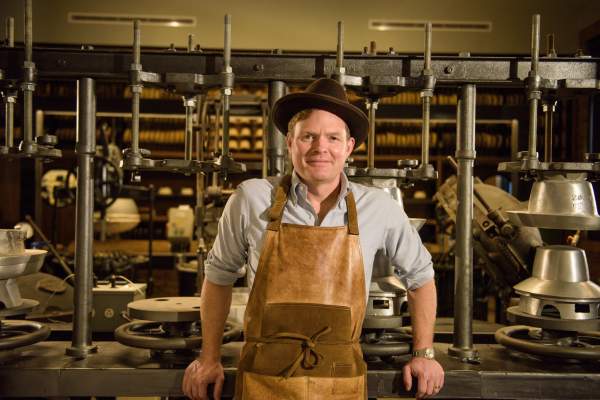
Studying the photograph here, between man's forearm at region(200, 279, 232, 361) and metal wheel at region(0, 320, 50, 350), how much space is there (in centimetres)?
59

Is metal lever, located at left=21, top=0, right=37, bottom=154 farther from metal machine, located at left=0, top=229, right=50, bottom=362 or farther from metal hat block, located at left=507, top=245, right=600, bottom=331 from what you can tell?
metal hat block, located at left=507, top=245, right=600, bottom=331

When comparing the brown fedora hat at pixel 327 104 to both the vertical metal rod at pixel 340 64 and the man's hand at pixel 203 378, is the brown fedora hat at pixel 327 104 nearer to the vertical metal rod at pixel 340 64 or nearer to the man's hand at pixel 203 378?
the vertical metal rod at pixel 340 64

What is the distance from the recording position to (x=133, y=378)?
1.88 metres

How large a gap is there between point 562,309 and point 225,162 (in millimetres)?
1228

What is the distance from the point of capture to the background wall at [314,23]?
6551 millimetres

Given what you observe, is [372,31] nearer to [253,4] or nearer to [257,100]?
[253,4]

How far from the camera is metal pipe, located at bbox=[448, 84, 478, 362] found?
2062mm

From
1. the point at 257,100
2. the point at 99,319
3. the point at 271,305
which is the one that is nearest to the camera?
the point at 271,305

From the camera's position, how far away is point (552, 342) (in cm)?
204

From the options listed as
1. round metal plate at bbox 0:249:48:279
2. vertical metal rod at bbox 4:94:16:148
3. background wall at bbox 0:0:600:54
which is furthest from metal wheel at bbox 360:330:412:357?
background wall at bbox 0:0:600:54

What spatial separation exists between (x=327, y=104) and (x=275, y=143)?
0.45 m

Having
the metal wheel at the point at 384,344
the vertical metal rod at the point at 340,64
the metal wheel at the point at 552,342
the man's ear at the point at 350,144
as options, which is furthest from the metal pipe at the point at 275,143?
the metal wheel at the point at 552,342

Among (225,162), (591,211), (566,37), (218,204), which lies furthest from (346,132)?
(566,37)

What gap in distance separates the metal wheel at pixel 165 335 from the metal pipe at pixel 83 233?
13 cm
